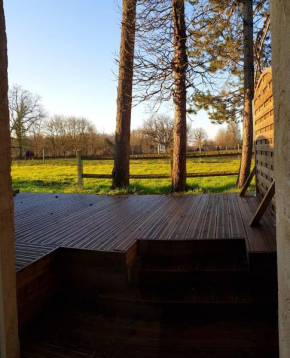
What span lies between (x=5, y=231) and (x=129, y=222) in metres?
2.41

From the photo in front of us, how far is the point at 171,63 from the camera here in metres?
7.11

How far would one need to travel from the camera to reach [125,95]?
7734 mm

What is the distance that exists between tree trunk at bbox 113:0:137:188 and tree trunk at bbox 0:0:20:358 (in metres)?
5.96

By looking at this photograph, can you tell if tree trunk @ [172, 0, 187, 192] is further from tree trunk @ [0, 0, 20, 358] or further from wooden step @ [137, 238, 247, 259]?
tree trunk @ [0, 0, 20, 358]

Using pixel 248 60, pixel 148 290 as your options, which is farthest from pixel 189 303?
pixel 248 60

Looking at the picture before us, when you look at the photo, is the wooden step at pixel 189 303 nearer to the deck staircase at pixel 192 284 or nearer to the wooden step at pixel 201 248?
the deck staircase at pixel 192 284

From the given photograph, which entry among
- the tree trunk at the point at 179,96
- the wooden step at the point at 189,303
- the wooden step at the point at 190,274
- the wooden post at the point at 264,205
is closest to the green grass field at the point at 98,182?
the tree trunk at the point at 179,96

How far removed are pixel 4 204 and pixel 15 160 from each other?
17010 millimetres

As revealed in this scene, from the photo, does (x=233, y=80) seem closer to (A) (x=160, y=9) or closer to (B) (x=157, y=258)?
(A) (x=160, y=9)

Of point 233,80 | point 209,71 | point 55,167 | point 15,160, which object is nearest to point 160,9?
point 209,71

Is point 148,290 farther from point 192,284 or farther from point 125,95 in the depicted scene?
point 125,95

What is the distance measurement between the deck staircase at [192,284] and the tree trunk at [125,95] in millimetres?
4909

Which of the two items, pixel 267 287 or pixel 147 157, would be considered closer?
pixel 267 287

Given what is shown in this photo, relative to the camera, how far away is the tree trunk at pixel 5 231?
1.80 meters
